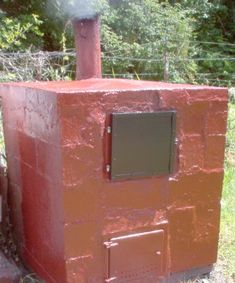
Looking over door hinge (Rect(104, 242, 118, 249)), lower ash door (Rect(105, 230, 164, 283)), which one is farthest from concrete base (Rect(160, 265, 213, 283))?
door hinge (Rect(104, 242, 118, 249))

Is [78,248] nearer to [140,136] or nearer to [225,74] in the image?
[140,136]

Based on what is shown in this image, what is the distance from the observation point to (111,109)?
2.49 m

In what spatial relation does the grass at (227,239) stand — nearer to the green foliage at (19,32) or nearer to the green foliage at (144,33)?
the green foliage at (19,32)

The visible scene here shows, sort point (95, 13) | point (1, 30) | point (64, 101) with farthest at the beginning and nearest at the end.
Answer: point (1, 30) < point (95, 13) < point (64, 101)

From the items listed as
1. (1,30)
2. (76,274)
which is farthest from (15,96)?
(1,30)

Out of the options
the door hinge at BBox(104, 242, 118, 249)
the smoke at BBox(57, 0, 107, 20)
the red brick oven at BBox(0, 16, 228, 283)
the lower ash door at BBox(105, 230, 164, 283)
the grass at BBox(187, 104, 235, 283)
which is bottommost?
the grass at BBox(187, 104, 235, 283)

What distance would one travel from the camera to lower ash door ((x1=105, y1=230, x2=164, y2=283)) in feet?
8.70

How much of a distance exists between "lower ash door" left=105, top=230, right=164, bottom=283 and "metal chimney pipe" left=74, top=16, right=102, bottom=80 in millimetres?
1136

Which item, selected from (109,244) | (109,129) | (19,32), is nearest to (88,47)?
(109,129)

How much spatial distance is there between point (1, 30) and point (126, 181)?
25.0ft

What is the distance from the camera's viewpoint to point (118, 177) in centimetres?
256

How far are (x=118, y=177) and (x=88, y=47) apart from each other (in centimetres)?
101

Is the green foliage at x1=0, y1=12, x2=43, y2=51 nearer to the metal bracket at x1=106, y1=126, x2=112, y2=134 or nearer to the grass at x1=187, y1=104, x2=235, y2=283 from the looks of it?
the grass at x1=187, y1=104, x2=235, y2=283

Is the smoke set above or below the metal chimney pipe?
above
